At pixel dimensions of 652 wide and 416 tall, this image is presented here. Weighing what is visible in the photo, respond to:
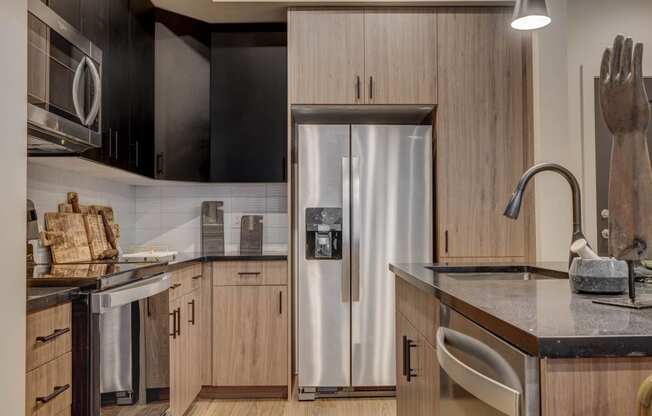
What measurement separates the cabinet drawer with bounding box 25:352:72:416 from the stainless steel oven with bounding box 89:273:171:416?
0.37ft

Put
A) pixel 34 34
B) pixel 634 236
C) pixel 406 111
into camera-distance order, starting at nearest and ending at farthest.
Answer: pixel 634 236 → pixel 34 34 → pixel 406 111

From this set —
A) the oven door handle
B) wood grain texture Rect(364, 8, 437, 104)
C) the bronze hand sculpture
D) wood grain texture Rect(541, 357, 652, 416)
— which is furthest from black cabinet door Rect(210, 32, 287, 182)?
wood grain texture Rect(541, 357, 652, 416)

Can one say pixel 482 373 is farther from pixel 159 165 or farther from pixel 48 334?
pixel 159 165

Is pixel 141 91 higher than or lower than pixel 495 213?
higher

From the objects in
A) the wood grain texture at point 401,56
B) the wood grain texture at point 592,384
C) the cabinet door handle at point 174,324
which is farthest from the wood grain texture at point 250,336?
the wood grain texture at point 592,384

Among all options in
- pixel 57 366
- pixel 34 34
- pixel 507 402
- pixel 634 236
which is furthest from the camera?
pixel 34 34

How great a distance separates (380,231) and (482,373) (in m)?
2.23

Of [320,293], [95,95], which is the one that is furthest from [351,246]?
[95,95]

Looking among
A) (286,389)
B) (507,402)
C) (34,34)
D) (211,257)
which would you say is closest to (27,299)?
(34,34)

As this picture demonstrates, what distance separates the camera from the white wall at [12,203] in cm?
124

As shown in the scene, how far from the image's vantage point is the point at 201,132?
3.57 meters

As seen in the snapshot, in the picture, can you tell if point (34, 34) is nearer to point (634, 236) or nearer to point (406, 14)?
point (634, 236)

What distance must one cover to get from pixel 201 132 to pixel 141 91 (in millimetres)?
535

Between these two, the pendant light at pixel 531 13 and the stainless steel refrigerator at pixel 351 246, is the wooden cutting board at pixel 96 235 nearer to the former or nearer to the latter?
the stainless steel refrigerator at pixel 351 246
